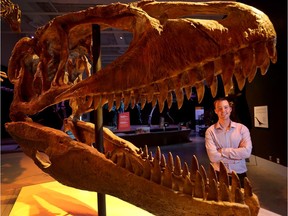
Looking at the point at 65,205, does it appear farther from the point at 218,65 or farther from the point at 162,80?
the point at 218,65

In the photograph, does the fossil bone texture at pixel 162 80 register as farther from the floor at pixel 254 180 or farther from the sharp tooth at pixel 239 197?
the floor at pixel 254 180

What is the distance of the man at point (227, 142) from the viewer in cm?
267

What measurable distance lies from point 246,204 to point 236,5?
1.02 m

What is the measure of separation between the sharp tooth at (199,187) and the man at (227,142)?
1.43m

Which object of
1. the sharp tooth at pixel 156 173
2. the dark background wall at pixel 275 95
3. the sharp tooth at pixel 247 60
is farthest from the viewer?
the dark background wall at pixel 275 95

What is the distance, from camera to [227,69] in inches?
48.5

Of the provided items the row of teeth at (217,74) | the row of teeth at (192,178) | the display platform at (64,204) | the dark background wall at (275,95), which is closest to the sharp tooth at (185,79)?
the row of teeth at (217,74)

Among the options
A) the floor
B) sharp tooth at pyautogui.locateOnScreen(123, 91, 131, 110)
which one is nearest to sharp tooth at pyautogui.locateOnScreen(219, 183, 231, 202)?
sharp tooth at pyautogui.locateOnScreen(123, 91, 131, 110)

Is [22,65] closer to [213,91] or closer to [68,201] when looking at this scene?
[68,201]

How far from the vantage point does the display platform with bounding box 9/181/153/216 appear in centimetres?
252

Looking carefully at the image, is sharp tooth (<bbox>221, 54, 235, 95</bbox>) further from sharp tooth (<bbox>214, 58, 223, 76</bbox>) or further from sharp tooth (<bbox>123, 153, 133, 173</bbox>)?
sharp tooth (<bbox>123, 153, 133, 173</bbox>)

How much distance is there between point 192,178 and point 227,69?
2.15 ft

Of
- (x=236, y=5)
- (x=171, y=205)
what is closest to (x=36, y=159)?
(x=171, y=205)

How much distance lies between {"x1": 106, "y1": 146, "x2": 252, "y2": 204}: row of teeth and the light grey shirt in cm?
129
